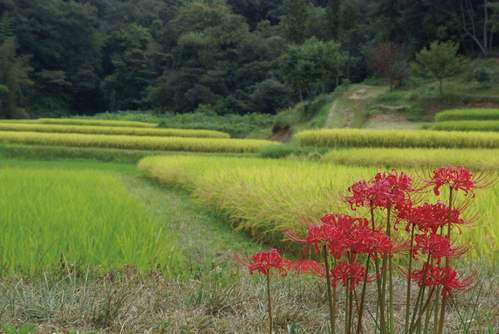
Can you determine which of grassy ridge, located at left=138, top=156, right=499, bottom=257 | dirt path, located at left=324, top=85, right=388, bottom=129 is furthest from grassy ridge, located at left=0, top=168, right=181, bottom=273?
Answer: dirt path, located at left=324, top=85, right=388, bottom=129

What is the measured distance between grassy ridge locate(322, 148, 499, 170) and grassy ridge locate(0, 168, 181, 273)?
13.7 ft

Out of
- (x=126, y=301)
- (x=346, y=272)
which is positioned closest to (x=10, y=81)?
(x=126, y=301)

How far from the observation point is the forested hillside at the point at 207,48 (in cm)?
1941

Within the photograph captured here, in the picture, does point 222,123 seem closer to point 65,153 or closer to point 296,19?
point 296,19

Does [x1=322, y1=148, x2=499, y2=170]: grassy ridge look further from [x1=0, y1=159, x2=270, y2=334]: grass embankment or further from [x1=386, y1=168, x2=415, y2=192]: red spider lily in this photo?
[x1=386, y1=168, x2=415, y2=192]: red spider lily

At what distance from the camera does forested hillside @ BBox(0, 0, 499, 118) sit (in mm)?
19406

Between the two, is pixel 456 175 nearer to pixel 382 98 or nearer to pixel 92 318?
pixel 92 318

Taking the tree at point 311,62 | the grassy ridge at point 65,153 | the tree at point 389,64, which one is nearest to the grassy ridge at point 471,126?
the tree at point 389,64

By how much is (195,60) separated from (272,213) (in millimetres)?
29416

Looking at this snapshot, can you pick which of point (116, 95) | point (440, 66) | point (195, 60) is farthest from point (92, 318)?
point (116, 95)

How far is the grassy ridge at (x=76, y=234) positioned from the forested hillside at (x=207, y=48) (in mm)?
16959

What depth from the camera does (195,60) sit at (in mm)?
29984

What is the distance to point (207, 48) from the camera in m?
29.4

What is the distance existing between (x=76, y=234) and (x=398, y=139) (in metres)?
8.01
